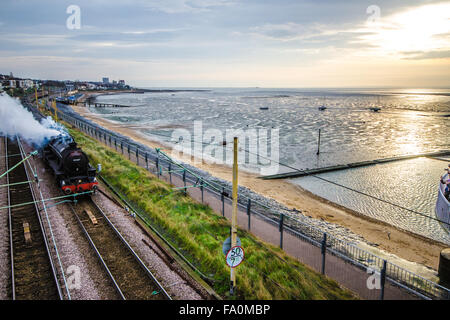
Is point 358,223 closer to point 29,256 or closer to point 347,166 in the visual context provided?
point 347,166

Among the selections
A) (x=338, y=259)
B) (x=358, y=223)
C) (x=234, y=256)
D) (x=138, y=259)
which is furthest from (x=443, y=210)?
(x=138, y=259)

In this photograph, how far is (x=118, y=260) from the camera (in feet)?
40.2

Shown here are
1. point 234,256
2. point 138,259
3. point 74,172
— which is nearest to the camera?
point 234,256

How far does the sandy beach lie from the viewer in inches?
684

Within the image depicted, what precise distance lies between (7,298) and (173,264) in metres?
5.67

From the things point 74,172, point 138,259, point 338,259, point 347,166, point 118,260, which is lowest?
point 347,166

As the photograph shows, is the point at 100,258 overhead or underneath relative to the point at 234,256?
underneath

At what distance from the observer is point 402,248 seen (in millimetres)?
18297

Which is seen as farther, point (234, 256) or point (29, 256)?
point (29, 256)

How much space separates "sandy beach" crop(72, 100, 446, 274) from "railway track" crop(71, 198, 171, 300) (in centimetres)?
Result: 1295

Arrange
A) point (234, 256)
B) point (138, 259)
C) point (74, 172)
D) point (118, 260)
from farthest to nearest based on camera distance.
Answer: point (74, 172)
point (118, 260)
point (138, 259)
point (234, 256)

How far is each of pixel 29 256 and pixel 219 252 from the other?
8.07 m

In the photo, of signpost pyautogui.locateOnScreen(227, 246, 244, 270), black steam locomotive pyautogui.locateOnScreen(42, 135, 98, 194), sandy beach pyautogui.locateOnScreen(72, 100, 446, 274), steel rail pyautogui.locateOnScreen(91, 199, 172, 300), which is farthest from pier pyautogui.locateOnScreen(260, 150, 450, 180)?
signpost pyautogui.locateOnScreen(227, 246, 244, 270)
